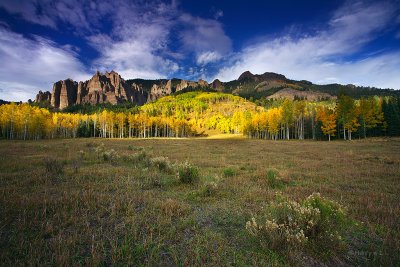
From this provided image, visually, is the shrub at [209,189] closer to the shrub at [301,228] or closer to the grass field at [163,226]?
the grass field at [163,226]

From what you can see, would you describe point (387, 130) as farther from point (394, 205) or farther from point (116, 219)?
point (116, 219)

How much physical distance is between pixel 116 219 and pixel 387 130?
75865 mm

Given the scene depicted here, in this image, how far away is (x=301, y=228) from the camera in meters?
5.12

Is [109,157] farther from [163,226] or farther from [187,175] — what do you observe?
[163,226]

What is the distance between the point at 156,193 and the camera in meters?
9.01

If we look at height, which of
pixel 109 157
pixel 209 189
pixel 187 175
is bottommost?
pixel 209 189

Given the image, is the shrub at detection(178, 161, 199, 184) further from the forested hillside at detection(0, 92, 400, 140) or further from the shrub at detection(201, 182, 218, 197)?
the forested hillside at detection(0, 92, 400, 140)

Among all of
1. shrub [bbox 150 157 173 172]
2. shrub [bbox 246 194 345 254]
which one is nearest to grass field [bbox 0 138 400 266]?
shrub [bbox 246 194 345 254]

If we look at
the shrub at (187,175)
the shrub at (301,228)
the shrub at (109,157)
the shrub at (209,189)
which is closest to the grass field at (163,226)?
the shrub at (209,189)

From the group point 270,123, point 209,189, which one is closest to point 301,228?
point 209,189

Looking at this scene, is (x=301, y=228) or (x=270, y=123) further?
(x=270, y=123)

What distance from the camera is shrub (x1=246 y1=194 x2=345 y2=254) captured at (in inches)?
184

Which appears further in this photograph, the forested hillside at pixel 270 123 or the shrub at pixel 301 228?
the forested hillside at pixel 270 123

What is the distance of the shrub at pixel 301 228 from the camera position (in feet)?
15.3
